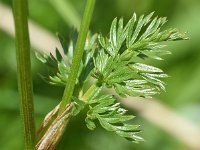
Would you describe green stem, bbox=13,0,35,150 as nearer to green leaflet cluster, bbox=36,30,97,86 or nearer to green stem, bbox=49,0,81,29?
green leaflet cluster, bbox=36,30,97,86

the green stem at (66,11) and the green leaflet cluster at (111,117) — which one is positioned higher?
the green stem at (66,11)

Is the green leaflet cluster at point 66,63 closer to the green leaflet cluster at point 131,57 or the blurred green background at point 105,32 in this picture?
the green leaflet cluster at point 131,57

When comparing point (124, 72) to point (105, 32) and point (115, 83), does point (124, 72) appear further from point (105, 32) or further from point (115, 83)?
point (105, 32)

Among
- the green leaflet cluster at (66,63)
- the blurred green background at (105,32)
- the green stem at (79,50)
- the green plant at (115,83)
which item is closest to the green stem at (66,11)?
the blurred green background at (105,32)

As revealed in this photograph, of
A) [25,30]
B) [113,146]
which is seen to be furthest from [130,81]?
[113,146]

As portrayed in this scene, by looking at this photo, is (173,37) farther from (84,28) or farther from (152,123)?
(152,123)

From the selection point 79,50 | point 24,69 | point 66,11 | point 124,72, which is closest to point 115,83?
point 124,72
